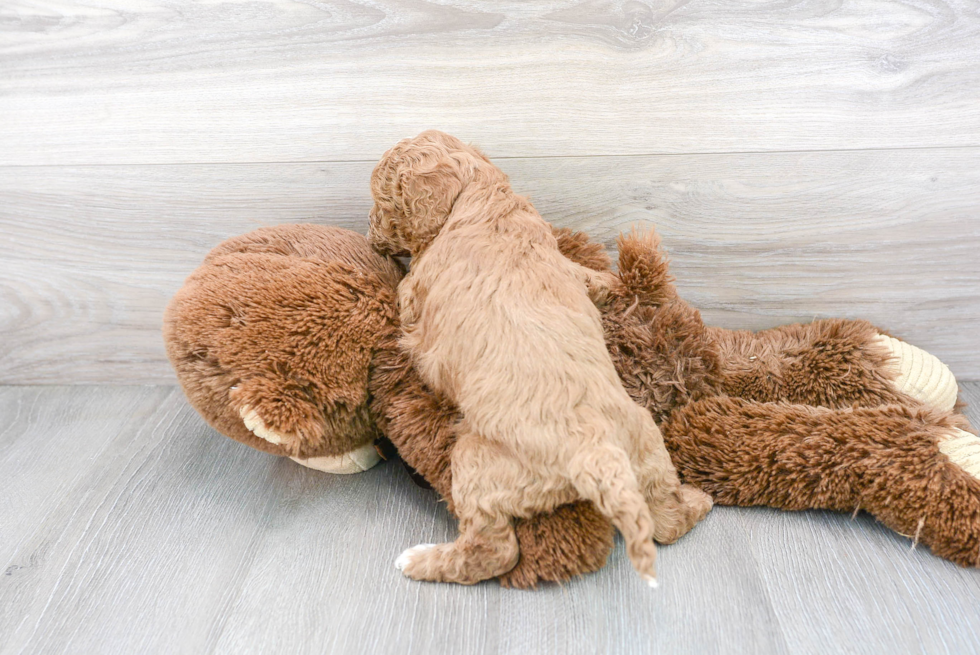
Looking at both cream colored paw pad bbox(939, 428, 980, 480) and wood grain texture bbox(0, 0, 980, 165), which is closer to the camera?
cream colored paw pad bbox(939, 428, 980, 480)

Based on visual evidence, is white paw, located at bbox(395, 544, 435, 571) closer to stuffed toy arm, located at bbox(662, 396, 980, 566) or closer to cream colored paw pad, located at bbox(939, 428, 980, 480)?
stuffed toy arm, located at bbox(662, 396, 980, 566)

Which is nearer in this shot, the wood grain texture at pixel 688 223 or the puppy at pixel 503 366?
the puppy at pixel 503 366

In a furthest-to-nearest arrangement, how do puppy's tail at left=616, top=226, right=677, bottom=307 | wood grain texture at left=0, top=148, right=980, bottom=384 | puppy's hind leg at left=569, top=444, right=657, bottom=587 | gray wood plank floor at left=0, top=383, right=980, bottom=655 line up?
wood grain texture at left=0, top=148, right=980, bottom=384, puppy's tail at left=616, top=226, right=677, bottom=307, gray wood plank floor at left=0, top=383, right=980, bottom=655, puppy's hind leg at left=569, top=444, right=657, bottom=587

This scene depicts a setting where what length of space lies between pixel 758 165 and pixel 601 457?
23.6 inches

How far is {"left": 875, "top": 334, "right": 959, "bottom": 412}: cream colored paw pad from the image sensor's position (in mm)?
977

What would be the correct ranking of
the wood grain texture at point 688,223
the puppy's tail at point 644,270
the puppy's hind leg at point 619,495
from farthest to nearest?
1. the wood grain texture at point 688,223
2. the puppy's tail at point 644,270
3. the puppy's hind leg at point 619,495

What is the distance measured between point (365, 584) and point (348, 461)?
0.69 ft

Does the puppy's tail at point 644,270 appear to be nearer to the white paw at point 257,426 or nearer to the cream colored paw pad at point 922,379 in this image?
the cream colored paw pad at point 922,379

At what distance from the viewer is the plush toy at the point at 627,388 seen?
0.83 metres

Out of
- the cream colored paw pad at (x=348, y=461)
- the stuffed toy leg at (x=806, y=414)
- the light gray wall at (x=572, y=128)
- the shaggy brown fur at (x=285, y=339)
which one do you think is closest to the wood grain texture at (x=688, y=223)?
the light gray wall at (x=572, y=128)

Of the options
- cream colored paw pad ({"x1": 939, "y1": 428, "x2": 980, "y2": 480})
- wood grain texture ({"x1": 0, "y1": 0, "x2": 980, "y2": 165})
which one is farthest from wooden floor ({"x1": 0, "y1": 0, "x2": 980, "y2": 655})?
cream colored paw pad ({"x1": 939, "y1": 428, "x2": 980, "y2": 480})

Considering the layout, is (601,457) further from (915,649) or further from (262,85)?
(262,85)

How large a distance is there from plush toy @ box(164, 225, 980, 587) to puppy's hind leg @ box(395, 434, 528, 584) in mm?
35

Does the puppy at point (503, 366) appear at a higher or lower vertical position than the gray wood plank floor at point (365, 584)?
higher
